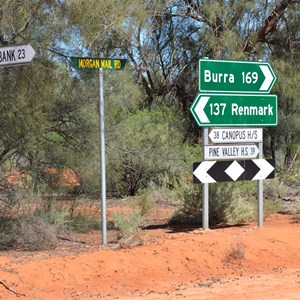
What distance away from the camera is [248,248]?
11.3m

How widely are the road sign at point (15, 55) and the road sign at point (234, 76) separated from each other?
4381 millimetres

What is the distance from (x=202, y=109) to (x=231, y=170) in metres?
1.34

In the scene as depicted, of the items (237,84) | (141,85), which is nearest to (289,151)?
(141,85)

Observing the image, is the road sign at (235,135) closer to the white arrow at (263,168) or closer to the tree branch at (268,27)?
the white arrow at (263,168)

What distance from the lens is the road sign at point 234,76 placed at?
12.4 meters

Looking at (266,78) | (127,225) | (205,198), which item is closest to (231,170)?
Answer: (205,198)

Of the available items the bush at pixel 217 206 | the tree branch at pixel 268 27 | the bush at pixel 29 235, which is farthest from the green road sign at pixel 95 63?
the tree branch at pixel 268 27

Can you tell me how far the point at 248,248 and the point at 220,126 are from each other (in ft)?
8.42

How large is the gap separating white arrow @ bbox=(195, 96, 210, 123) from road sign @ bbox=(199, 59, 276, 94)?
0.17 meters

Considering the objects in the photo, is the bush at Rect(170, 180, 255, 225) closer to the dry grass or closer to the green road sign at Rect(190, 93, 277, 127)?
the green road sign at Rect(190, 93, 277, 127)

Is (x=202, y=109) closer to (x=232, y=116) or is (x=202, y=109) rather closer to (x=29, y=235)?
(x=232, y=116)

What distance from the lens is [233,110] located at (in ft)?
41.8

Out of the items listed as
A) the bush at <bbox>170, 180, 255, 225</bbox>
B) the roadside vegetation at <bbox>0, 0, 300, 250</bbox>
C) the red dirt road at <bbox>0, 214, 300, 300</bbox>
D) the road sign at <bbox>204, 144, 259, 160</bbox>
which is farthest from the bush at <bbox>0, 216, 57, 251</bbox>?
the bush at <bbox>170, 180, 255, 225</bbox>

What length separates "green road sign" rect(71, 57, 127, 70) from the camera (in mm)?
10922
